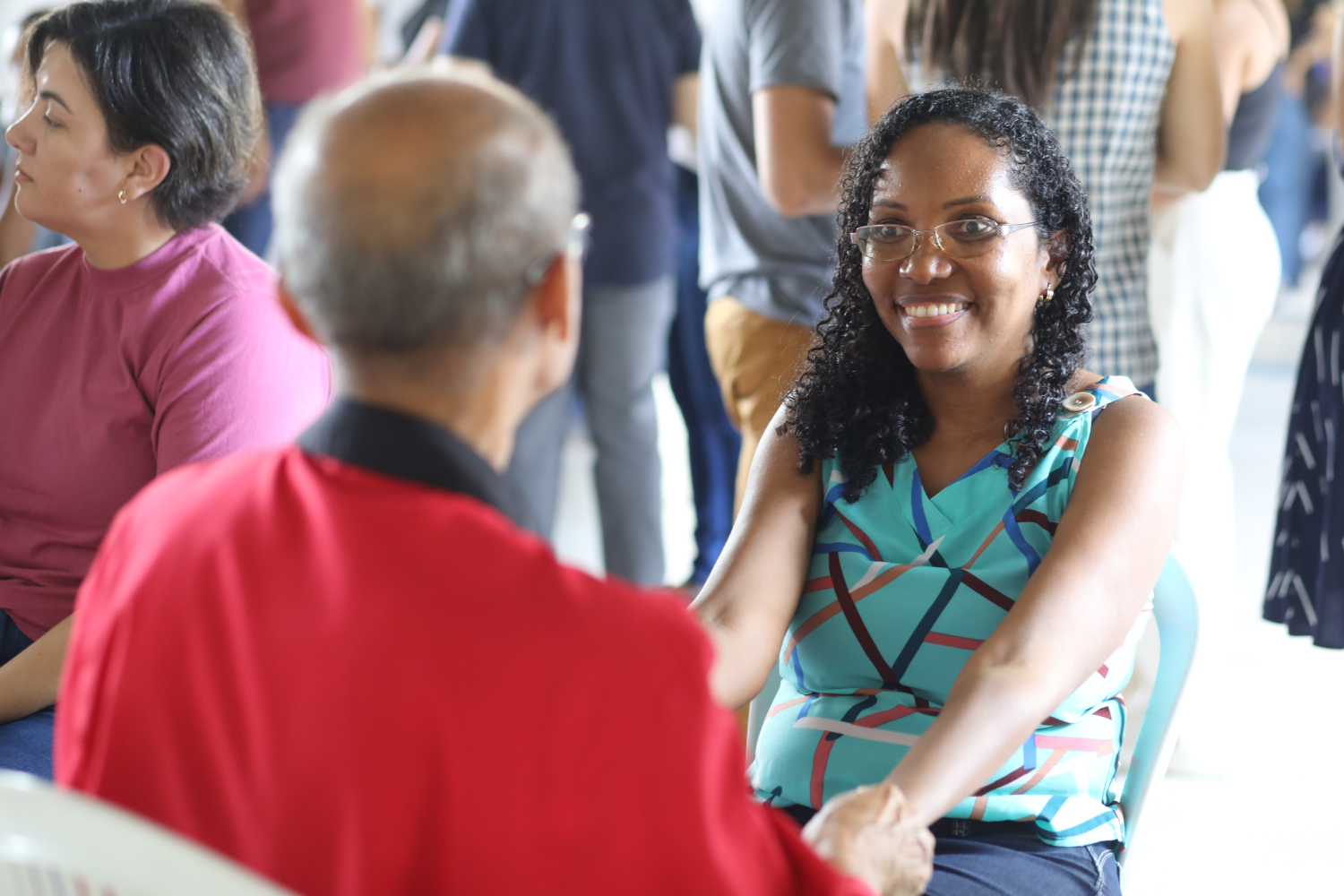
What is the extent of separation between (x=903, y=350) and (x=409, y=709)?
3.26 ft

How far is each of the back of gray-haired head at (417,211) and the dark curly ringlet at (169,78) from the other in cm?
86

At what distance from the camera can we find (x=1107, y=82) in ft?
7.02

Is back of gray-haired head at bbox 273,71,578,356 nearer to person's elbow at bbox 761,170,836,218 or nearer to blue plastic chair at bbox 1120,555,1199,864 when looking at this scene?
blue plastic chair at bbox 1120,555,1199,864

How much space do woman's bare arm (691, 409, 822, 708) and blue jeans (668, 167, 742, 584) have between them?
6.28ft

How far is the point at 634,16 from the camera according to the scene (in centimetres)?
301

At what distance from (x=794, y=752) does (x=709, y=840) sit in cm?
65

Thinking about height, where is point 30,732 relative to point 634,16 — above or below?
below

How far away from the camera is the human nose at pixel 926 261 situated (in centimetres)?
146

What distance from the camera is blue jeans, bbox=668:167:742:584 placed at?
353cm

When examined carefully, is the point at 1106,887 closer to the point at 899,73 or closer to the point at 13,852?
the point at 13,852

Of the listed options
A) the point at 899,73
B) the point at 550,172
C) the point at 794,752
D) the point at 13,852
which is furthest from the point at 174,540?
the point at 899,73

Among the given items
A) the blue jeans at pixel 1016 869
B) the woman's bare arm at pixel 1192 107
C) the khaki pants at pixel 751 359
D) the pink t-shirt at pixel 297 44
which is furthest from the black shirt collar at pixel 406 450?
the pink t-shirt at pixel 297 44

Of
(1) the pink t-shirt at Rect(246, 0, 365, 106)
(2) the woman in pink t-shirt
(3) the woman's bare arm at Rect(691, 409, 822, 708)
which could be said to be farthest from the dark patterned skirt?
(1) the pink t-shirt at Rect(246, 0, 365, 106)

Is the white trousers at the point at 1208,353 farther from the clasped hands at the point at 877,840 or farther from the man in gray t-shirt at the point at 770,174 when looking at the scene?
the clasped hands at the point at 877,840
